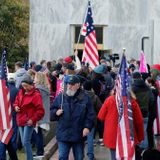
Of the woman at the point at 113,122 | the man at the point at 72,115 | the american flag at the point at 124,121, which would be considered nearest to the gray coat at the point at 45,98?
the woman at the point at 113,122

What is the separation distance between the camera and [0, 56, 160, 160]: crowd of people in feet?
33.5

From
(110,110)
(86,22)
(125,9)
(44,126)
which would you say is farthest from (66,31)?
(110,110)

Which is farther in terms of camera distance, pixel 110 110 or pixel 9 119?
pixel 9 119

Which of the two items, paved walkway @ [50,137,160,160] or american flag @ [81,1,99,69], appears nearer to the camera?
paved walkway @ [50,137,160,160]

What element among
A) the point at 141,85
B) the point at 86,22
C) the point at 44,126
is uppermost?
the point at 86,22

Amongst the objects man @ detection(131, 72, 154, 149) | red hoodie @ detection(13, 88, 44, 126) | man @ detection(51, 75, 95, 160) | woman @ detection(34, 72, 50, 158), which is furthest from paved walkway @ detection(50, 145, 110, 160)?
man @ detection(51, 75, 95, 160)

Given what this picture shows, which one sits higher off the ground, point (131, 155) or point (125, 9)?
point (125, 9)

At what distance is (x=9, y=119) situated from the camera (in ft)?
38.4

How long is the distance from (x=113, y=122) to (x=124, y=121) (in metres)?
0.44

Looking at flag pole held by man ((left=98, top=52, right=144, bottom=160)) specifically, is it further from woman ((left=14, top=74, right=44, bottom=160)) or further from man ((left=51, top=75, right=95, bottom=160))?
woman ((left=14, top=74, right=44, bottom=160))

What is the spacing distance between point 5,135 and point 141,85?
3.14 metres

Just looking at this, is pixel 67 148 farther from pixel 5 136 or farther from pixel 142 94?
pixel 142 94

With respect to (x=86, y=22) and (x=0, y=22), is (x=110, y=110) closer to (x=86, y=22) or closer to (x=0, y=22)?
(x=86, y=22)

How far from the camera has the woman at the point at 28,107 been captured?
11828 mm
